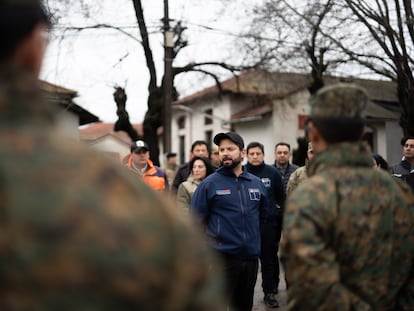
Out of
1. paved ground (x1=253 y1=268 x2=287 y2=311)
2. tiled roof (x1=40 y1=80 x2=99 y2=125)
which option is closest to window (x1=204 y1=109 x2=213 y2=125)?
tiled roof (x1=40 y1=80 x2=99 y2=125)

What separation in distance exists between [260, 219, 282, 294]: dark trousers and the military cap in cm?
492

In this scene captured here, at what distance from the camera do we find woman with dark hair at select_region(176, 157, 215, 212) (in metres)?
6.66

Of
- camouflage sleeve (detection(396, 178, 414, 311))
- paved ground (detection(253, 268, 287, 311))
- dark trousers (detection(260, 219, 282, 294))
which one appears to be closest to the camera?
camouflage sleeve (detection(396, 178, 414, 311))

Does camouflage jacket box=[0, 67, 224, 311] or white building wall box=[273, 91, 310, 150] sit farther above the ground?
white building wall box=[273, 91, 310, 150]

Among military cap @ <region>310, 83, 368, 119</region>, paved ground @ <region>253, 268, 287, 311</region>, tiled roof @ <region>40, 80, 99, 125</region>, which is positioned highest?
tiled roof @ <region>40, 80, 99, 125</region>

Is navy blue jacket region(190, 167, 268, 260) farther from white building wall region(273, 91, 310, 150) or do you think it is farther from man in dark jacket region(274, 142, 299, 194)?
white building wall region(273, 91, 310, 150)

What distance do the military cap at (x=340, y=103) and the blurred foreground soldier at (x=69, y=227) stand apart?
1.60 metres

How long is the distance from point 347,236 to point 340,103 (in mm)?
607

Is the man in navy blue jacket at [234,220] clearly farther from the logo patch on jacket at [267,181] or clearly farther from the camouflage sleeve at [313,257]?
the camouflage sleeve at [313,257]

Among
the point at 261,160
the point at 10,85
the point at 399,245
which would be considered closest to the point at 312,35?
the point at 261,160

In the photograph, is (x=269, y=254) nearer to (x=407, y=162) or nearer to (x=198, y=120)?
(x=407, y=162)

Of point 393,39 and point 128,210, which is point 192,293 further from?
point 393,39

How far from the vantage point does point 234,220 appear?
17.1 feet

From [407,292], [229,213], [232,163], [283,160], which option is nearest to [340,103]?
[407,292]
